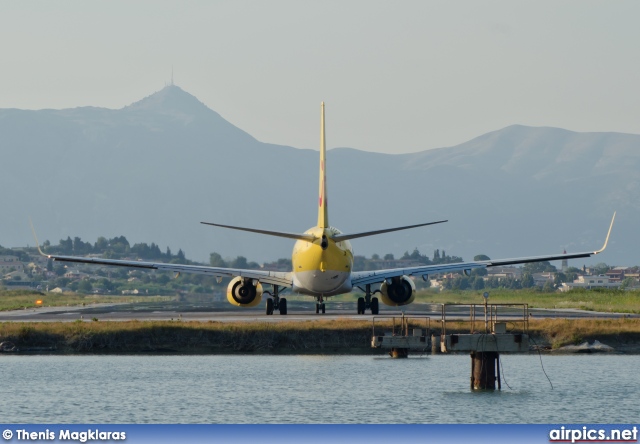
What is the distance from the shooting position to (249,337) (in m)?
69.9

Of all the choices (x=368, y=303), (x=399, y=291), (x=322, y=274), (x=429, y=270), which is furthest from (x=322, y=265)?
(x=429, y=270)

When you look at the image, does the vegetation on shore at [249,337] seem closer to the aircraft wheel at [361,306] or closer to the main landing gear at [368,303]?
the main landing gear at [368,303]

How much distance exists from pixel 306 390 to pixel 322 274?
2739 centimetres

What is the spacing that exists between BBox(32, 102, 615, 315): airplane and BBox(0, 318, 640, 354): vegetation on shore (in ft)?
23.1

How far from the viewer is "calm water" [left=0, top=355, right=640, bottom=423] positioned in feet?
147

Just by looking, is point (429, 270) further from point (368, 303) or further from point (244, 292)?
point (244, 292)

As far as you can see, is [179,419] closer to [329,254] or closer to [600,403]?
[600,403]

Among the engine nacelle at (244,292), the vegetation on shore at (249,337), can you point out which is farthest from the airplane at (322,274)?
the vegetation on shore at (249,337)

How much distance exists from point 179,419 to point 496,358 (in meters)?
15.3

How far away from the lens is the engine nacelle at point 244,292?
85188 mm

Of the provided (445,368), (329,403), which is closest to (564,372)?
(445,368)

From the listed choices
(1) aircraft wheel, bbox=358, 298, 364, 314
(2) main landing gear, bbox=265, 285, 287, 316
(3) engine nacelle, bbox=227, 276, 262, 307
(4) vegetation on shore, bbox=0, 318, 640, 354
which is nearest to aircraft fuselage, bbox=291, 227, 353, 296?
(1) aircraft wheel, bbox=358, 298, 364, 314

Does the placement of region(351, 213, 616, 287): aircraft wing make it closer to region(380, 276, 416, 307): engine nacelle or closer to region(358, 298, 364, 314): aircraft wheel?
region(380, 276, 416, 307): engine nacelle

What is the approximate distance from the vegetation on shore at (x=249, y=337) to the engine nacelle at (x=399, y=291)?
44.7 ft
